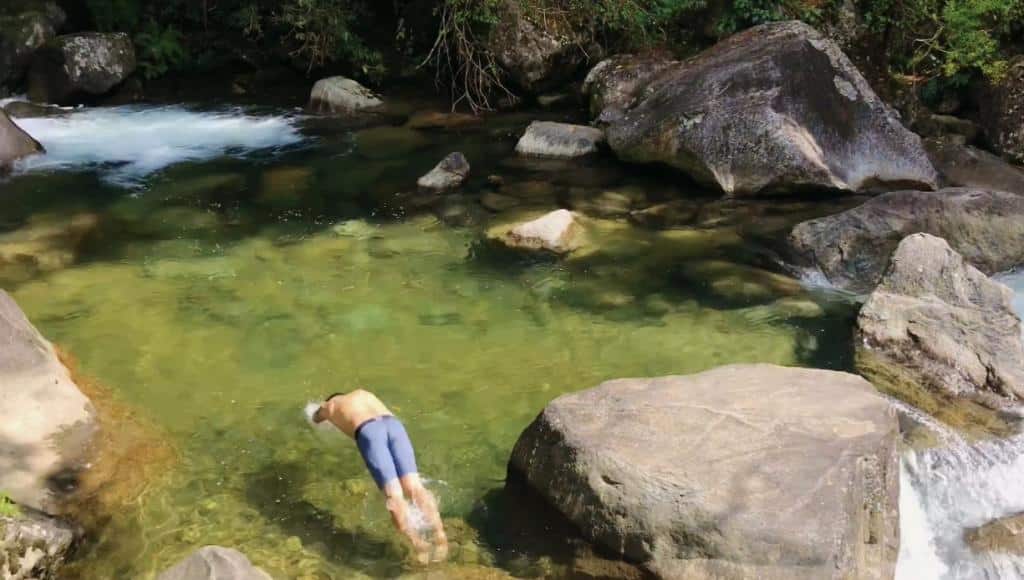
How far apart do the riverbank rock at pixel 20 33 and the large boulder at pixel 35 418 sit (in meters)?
9.32

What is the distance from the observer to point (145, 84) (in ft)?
48.1

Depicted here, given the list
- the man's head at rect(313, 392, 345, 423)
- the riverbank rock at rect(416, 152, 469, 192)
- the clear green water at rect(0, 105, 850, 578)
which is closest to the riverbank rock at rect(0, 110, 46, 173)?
the clear green water at rect(0, 105, 850, 578)

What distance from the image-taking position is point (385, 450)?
15.2 ft

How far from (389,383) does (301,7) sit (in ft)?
30.3

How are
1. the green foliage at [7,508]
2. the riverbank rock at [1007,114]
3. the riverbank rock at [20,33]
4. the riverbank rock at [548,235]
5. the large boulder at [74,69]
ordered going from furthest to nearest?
the riverbank rock at [20,33], the large boulder at [74,69], the riverbank rock at [1007,114], the riverbank rock at [548,235], the green foliage at [7,508]

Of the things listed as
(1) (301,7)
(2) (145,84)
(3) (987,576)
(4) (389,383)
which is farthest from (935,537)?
(2) (145,84)

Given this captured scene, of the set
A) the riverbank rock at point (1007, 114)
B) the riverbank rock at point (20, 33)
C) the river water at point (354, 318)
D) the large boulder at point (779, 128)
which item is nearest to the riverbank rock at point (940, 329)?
the river water at point (354, 318)

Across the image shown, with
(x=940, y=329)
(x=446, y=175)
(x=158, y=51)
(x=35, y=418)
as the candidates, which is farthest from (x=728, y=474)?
(x=158, y=51)

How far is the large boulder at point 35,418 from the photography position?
4.88 m

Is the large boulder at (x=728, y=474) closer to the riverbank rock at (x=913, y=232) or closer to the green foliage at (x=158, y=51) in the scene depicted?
the riverbank rock at (x=913, y=232)

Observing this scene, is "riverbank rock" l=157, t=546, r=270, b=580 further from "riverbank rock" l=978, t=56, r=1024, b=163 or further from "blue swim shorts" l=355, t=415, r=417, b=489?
"riverbank rock" l=978, t=56, r=1024, b=163

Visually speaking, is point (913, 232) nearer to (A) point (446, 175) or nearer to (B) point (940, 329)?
(B) point (940, 329)

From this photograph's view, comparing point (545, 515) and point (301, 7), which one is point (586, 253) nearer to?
point (545, 515)

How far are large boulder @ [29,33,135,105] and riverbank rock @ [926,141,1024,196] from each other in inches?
431
